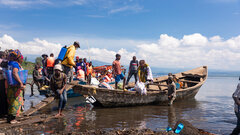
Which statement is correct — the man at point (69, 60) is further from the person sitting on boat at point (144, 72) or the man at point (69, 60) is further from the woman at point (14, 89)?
the person sitting on boat at point (144, 72)

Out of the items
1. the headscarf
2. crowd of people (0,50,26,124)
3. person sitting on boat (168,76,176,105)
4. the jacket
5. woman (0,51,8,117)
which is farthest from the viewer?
person sitting on boat (168,76,176,105)

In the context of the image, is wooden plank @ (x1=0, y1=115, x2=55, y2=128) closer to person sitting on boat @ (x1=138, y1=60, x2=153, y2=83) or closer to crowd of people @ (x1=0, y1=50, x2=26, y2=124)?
crowd of people @ (x1=0, y1=50, x2=26, y2=124)

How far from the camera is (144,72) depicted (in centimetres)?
954

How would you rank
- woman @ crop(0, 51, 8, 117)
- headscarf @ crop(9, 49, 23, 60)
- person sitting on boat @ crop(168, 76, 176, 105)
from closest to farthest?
headscarf @ crop(9, 49, 23, 60)
woman @ crop(0, 51, 8, 117)
person sitting on boat @ crop(168, 76, 176, 105)

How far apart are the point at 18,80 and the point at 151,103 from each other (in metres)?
6.45

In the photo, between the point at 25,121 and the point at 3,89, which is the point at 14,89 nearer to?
the point at 3,89

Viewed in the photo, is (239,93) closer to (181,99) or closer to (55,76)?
(55,76)

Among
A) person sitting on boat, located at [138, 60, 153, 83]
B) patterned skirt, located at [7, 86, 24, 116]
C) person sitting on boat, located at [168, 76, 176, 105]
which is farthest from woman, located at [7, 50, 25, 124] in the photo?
person sitting on boat, located at [168, 76, 176, 105]

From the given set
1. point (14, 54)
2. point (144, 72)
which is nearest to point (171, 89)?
point (144, 72)

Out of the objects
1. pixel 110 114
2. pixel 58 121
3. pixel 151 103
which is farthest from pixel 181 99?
pixel 58 121

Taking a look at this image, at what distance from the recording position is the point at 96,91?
740 centimetres

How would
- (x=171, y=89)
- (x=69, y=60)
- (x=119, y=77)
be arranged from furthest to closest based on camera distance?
(x=119, y=77) → (x=171, y=89) → (x=69, y=60)

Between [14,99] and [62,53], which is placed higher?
[62,53]

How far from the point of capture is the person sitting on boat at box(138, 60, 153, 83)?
30.8 ft
